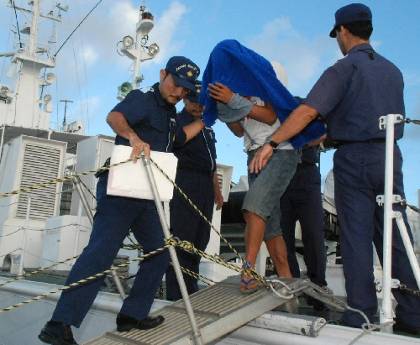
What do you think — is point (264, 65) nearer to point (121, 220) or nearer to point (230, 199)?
point (121, 220)

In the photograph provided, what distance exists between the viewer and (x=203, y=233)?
425 centimetres

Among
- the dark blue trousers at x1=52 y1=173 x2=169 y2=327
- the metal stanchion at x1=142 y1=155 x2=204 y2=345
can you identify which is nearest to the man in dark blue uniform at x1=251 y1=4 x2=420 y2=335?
the metal stanchion at x1=142 y1=155 x2=204 y2=345

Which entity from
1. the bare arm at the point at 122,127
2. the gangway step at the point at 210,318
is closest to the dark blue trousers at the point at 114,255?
the gangway step at the point at 210,318

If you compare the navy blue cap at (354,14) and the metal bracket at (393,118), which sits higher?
the navy blue cap at (354,14)

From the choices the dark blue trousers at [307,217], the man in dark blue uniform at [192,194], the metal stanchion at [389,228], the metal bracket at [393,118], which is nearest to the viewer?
the metal stanchion at [389,228]

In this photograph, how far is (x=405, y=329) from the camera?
276cm

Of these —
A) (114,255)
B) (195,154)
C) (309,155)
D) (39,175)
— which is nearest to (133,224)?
(114,255)

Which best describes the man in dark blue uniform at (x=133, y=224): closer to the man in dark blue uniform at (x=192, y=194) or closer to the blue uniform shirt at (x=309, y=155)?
the man in dark blue uniform at (x=192, y=194)

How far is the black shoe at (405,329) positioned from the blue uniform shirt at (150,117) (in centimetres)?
163

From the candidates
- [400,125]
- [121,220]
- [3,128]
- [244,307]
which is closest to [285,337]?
[244,307]

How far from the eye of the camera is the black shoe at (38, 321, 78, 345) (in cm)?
273

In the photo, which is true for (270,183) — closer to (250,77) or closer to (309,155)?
(250,77)

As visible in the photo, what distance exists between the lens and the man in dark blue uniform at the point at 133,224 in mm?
2818

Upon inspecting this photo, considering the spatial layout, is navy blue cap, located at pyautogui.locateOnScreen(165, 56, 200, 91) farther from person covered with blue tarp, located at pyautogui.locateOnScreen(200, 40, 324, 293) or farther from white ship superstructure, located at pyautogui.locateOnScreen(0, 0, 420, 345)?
white ship superstructure, located at pyautogui.locateOnScreen(0, 0, 420, 345)
